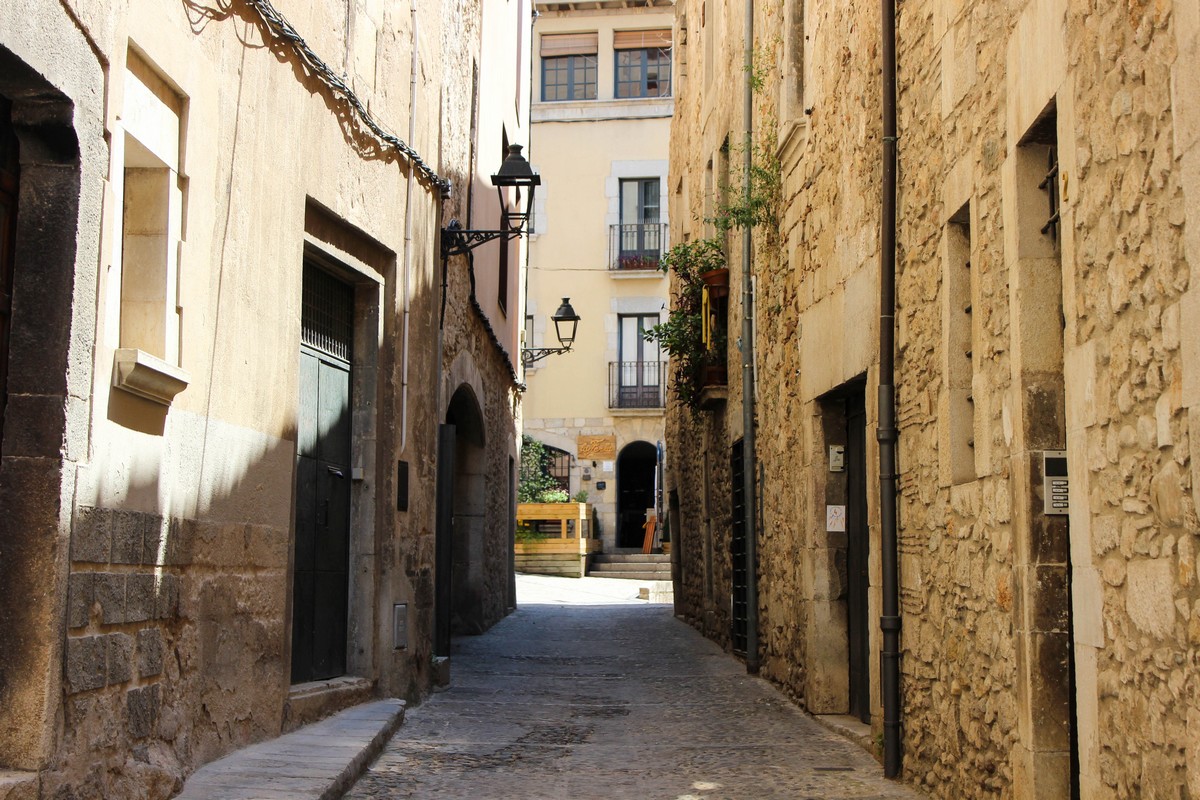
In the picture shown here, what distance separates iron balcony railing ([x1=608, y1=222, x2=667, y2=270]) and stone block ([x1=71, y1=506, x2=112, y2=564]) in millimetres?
25330

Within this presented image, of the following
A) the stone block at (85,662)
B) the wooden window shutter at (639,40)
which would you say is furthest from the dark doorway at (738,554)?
the wooden window shutter at (639,40)

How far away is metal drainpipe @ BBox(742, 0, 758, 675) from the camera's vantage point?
1059cm

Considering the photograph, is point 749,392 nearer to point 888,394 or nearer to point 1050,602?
point 888,394

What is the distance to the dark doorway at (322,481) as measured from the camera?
22.8 ft

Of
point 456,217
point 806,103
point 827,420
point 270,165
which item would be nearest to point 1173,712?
point 270,165

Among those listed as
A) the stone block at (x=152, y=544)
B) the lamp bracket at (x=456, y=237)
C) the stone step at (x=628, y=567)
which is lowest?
the stone step at (x=628, y=567)

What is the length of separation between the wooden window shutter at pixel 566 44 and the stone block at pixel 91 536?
1080 inches

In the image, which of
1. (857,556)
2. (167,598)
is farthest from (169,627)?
(857,556)

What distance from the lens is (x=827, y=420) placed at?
336 inches

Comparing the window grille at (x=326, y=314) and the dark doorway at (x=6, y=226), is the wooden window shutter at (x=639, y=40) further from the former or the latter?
the dark doorway at (x=6, y=226)

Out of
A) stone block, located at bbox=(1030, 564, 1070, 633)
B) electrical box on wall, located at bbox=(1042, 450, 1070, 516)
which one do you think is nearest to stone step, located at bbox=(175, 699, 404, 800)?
stone block, located at bbox=(1030, 564, 1070, 633)

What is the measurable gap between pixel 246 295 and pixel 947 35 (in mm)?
3248

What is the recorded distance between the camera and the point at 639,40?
30.2 meters

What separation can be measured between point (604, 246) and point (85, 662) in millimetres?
25806
